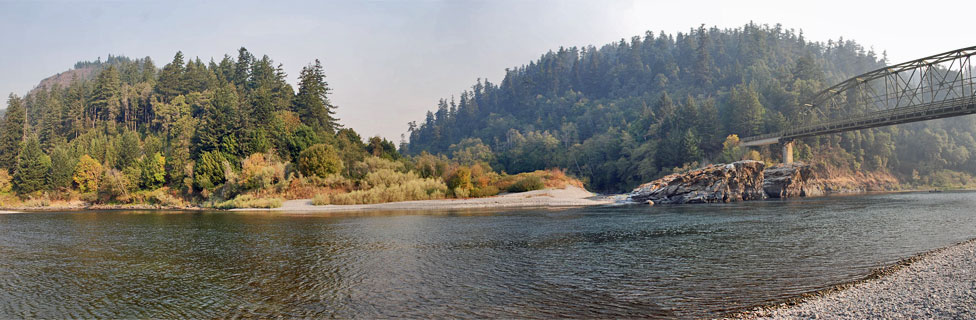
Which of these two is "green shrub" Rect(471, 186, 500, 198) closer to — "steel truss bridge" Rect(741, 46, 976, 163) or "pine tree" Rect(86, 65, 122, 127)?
"steel truss bridge" Rect(741, 46, 976, 163)

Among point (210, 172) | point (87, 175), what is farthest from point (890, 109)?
point (87, 175)

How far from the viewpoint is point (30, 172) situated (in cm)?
6400

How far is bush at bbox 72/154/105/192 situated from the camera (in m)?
64.5

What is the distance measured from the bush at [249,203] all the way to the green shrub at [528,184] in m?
28.8

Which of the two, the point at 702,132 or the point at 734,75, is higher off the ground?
the point at 734,75

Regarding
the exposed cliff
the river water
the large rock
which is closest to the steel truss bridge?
the exposed cliff

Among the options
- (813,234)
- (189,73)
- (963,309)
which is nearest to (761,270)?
(963,309)

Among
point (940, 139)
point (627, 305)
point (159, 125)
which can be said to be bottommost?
point (627, 305)

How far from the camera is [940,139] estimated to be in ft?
303

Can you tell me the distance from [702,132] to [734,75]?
64.0 m

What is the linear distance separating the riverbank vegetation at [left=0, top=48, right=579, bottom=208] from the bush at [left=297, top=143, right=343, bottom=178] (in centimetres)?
12

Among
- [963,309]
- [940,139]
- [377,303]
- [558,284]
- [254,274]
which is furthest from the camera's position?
[940,139]

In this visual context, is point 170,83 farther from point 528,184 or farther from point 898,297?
point 898,297

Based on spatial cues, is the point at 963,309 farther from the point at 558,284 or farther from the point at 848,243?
the point at 848,243
